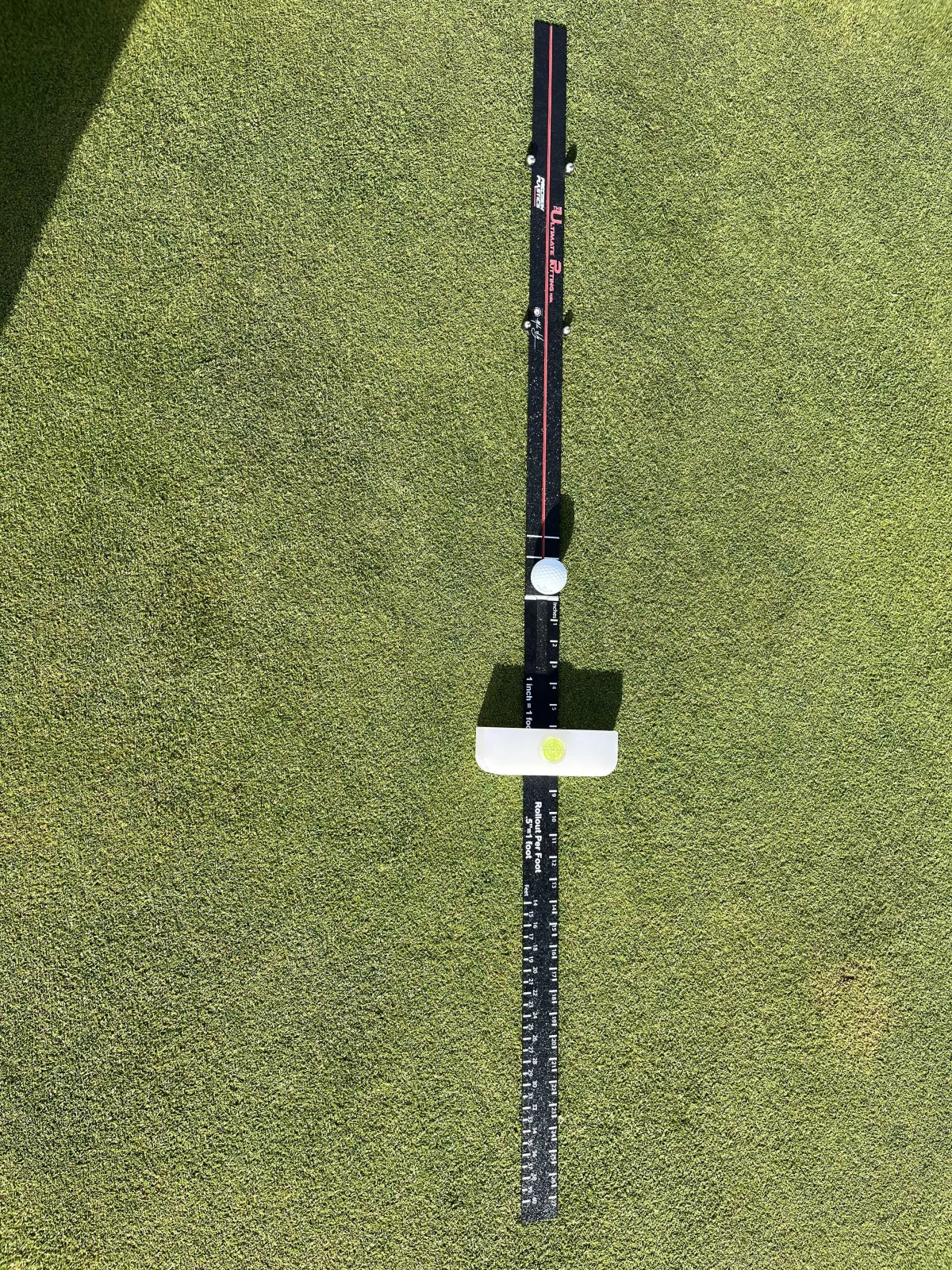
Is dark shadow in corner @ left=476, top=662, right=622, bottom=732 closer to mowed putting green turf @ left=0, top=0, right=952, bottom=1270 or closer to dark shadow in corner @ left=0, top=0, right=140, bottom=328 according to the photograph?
mowed putting green turf @ left=0, top=0, right=952, bottom=1270

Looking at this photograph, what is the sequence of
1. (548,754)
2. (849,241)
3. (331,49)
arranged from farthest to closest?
(849,241) → (331,49) → (548,754)

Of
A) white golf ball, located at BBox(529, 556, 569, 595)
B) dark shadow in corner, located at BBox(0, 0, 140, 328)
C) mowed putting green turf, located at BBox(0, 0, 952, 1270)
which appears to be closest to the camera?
mowed putting green turf, located at BBox(0, 0, 952, 1270)

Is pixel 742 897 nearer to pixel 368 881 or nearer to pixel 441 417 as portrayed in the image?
pixel 368 881

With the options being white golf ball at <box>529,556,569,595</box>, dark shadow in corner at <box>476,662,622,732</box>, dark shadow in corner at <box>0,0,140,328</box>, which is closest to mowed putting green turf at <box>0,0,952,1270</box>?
dark shadow in corner at <box>0,0,140,328</box>

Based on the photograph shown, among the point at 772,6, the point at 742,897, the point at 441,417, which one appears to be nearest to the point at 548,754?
the point at 742,897

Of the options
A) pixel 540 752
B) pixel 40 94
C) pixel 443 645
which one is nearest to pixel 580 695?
pixel 540 752

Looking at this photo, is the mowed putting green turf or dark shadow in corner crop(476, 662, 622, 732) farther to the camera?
dark shadow in corner crop(476, 662, 622, 732)
